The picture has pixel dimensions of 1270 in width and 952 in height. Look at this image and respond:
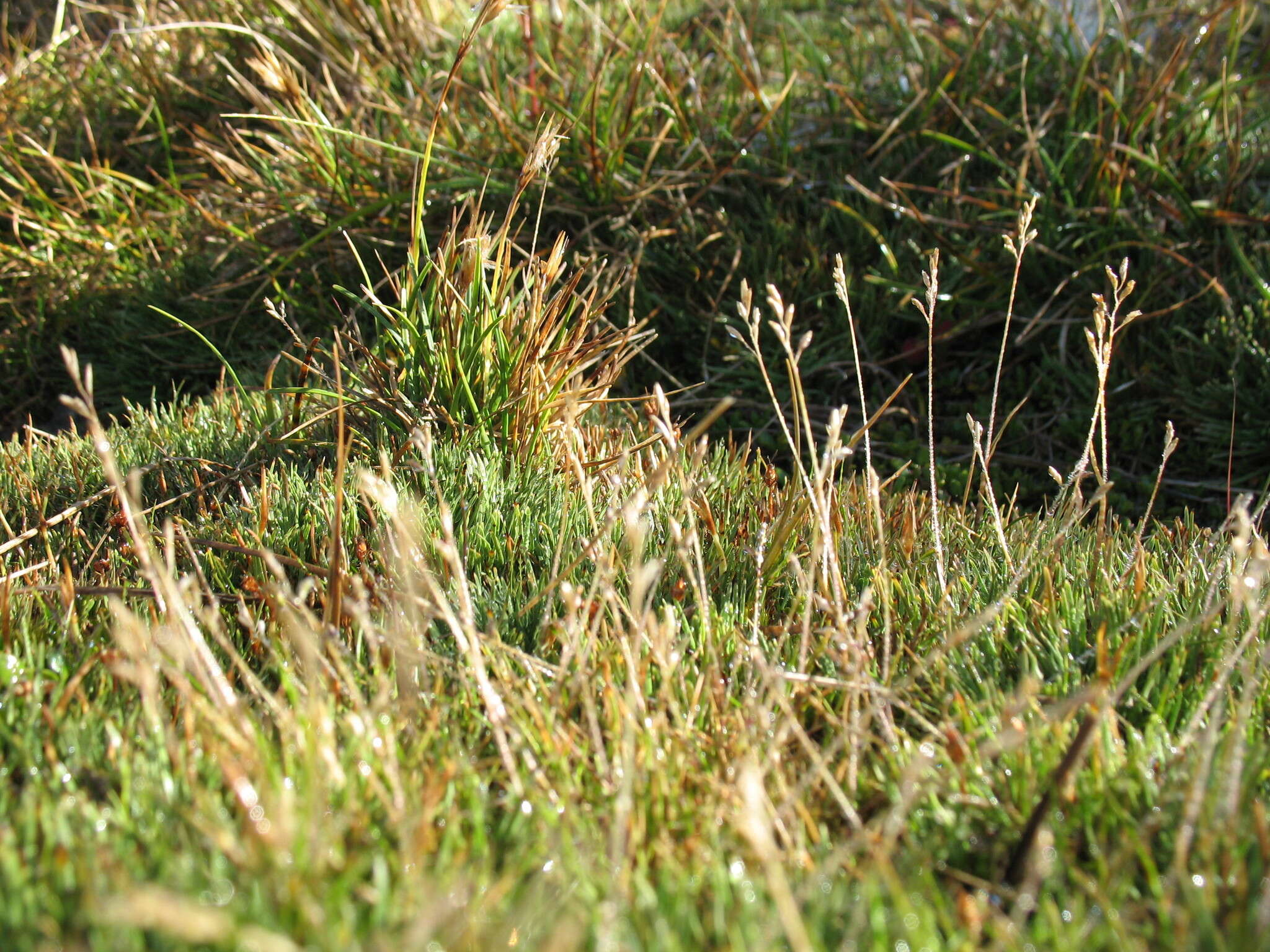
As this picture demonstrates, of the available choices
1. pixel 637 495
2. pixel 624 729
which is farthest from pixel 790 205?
pixel 624 729

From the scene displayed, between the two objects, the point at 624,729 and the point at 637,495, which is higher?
the point at 637,495

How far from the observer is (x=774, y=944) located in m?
1.10

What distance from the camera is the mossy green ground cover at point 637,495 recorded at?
115 cm

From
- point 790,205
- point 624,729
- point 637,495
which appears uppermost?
point 790,205

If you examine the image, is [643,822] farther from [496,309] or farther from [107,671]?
[496,309]

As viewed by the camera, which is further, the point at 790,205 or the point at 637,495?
the point at 790,205

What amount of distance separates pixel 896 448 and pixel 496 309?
1.53m

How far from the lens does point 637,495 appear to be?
1.41 metres

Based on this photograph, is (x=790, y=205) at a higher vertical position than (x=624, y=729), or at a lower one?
higher

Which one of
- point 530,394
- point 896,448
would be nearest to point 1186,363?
point 896,448

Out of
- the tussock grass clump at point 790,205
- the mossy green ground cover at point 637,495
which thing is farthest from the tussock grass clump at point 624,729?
the tussock grass clump at point 790,205

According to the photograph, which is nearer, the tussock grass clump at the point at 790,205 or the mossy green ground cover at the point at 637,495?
the mossy green ground cover at the point at 637,495

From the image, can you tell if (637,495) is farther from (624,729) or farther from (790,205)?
(790,205)

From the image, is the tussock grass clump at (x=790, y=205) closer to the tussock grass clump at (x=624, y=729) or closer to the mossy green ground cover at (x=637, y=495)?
the mossy green ground cover at (x=637, y=495)
